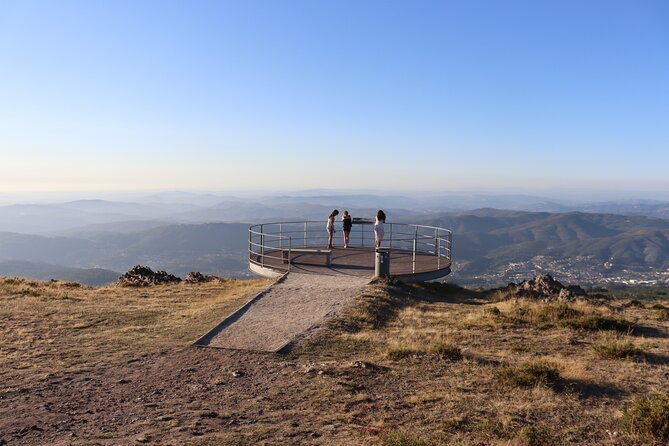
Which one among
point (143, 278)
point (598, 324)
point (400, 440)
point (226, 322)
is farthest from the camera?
point (143, 278)

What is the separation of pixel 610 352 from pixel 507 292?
31.6 ft

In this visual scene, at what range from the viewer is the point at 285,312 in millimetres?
13219

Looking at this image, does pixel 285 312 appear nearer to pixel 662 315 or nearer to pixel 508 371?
pixel 508 371

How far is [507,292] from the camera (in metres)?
19.0

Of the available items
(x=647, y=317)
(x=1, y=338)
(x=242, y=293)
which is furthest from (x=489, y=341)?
(x=1, y=338)

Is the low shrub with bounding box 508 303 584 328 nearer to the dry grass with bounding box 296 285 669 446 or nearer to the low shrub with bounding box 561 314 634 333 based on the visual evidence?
the dry grass with bounding box 296 285 669 446

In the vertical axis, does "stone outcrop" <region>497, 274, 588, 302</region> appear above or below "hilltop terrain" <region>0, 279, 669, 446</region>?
below

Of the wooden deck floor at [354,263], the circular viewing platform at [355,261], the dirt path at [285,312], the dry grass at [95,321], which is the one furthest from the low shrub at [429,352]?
the wooden deck floor at [354,263]

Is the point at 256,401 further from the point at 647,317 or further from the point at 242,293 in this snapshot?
the point at 647,317

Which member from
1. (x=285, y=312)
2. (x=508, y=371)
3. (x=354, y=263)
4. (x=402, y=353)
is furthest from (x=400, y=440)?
(x=354, y=263)

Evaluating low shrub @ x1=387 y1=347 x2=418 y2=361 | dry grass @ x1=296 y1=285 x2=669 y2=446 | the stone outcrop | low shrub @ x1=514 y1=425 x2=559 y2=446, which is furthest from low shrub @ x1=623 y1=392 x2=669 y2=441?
the stone outcrop

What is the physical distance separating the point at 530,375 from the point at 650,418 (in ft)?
6.58

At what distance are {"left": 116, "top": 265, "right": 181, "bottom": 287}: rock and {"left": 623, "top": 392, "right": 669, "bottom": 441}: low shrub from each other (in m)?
18.4

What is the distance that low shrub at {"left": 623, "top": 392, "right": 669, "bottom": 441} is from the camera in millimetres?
5941
